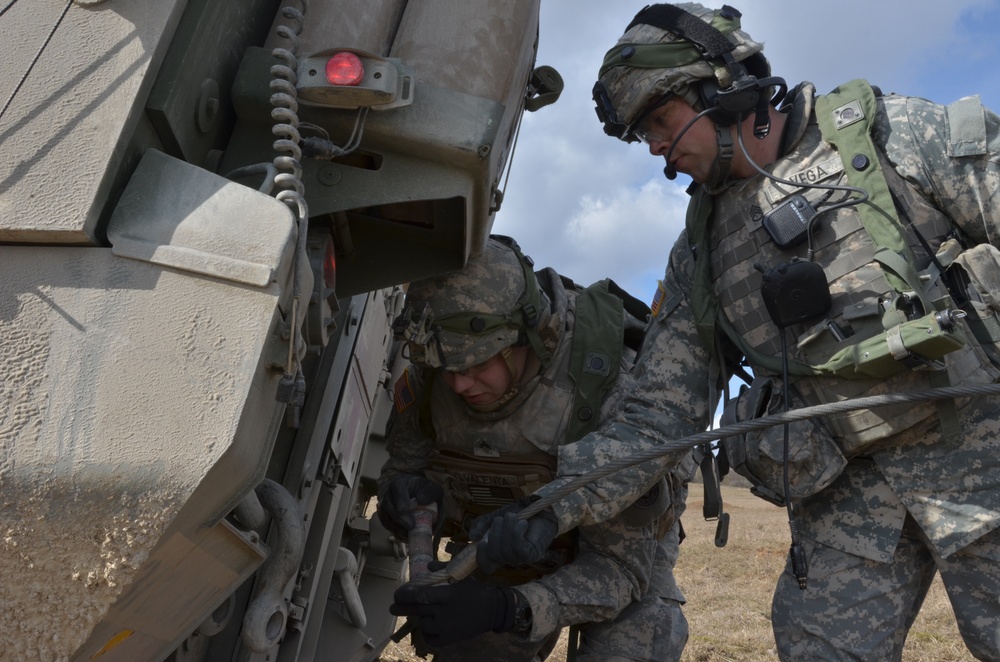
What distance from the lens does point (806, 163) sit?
2.83m

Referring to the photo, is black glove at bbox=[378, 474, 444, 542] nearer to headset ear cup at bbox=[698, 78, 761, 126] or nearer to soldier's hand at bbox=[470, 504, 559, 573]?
soldier's hand at bbox=[470, 504, 559, 573]

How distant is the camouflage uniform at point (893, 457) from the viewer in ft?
8.23

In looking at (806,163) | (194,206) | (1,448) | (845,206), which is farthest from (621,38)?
(1,448)

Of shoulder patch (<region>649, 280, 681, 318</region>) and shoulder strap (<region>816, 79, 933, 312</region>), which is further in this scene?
shoulder patch (<region>649, 280, 681, 318</region>)

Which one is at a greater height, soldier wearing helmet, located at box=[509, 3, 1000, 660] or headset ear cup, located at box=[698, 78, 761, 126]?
headset ear cup, located at box=[698, 78, 761, 126]

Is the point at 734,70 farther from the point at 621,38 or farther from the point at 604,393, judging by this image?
the point at 604,393

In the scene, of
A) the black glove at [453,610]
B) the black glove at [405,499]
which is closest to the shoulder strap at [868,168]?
the black glove at [453,610]

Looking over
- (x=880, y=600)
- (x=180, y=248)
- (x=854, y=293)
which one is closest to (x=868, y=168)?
(x=854, y=293)

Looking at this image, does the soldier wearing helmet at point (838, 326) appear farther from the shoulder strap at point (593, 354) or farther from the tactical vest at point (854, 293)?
the shoulder strap at point (593, 354)

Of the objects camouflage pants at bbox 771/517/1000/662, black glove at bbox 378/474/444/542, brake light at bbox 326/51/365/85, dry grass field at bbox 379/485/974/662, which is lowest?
dry grass field at bbox 379/485/974/662

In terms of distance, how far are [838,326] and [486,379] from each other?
145cm

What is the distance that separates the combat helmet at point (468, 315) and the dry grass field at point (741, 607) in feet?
7.29

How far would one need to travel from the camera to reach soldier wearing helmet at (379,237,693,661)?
11.5ft

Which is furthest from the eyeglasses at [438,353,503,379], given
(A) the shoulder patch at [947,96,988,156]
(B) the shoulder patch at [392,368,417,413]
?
(A) the shoulder patch at [947,96,988,156]
